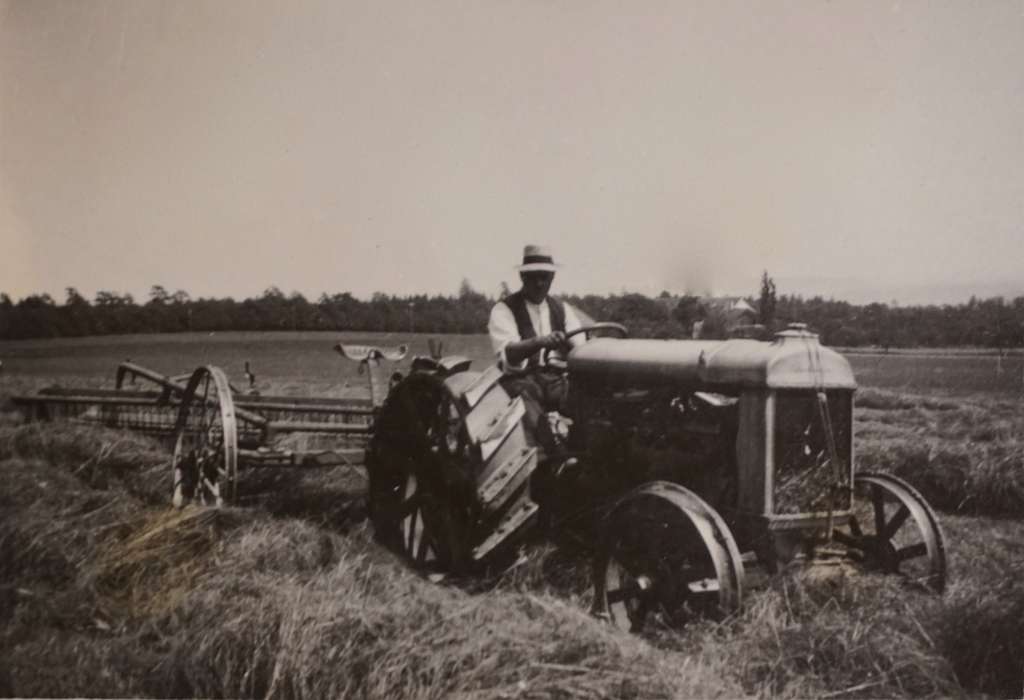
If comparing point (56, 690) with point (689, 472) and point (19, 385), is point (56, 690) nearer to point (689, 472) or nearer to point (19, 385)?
point (689, 472)

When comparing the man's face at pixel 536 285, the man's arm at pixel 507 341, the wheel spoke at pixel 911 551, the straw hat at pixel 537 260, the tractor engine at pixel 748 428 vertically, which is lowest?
the wheel spoke at pixel 911 551

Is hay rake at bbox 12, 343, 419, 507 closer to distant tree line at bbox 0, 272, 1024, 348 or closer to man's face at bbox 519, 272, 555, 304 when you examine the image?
distant tree line at bbox 0, 272, 1024, 348

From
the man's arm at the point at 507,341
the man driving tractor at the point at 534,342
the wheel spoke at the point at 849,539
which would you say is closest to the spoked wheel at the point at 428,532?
the man driving tractor at the point at 534,342

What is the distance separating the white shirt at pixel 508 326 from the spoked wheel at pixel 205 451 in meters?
1.50

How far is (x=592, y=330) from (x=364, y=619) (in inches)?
74.6

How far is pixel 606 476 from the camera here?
426cm

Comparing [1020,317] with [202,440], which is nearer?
[1020,317]

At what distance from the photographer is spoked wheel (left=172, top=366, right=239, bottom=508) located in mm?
4883

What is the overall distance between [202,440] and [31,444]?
1049mm

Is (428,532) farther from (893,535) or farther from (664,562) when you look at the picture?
(893,535)

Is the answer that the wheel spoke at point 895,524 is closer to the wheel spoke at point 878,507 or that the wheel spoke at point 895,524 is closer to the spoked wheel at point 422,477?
the wheel spoke at point 878,507

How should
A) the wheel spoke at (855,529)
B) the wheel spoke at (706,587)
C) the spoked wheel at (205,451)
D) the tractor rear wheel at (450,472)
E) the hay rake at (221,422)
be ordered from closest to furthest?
the wheel spoke at (706,587) < the wheel spoke at (855,529) < the tractor rear wheel at (450,472) < the spoked wheel at (205,451) < the hay rake at (221,422)

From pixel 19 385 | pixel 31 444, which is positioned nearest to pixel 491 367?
pixel 31 444

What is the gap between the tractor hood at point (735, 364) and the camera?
3.49m
